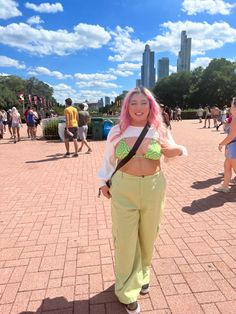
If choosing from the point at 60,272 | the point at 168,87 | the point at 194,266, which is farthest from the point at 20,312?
the point at 168,87

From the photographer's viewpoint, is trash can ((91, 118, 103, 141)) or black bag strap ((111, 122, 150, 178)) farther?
trash can ((91, 118, 103, 141))

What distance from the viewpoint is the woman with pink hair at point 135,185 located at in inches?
103

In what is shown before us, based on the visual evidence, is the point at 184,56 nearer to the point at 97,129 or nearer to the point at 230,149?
the point at 97,129

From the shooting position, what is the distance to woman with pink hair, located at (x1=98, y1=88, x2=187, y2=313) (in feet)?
8.54

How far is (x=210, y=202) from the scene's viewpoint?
5.59m

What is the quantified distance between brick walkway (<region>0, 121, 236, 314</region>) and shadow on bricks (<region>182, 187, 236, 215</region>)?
16 millimetres

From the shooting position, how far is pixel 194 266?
11.4 ft

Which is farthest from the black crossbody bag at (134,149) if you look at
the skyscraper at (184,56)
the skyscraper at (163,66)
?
the skyscraper at (163,66)

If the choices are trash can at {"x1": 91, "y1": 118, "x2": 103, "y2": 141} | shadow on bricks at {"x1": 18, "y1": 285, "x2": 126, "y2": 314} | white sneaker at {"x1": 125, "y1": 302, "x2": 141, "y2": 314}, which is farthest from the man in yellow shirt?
white sneaker at {"x1": 125, "y1": 302, "x2": 141, "y2": 314}

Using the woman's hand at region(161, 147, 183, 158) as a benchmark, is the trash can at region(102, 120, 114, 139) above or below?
below

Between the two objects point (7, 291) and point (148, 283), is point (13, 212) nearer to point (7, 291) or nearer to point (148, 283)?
point (7, 291)

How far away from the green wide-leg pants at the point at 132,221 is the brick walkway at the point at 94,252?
277 millimetres

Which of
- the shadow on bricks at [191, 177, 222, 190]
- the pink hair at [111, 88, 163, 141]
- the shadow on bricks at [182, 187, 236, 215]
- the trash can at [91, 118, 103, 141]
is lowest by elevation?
the shadow on bricks at [191, 177, 222, 190]

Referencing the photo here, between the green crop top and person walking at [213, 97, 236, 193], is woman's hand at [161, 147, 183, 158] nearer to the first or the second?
the green crop top
